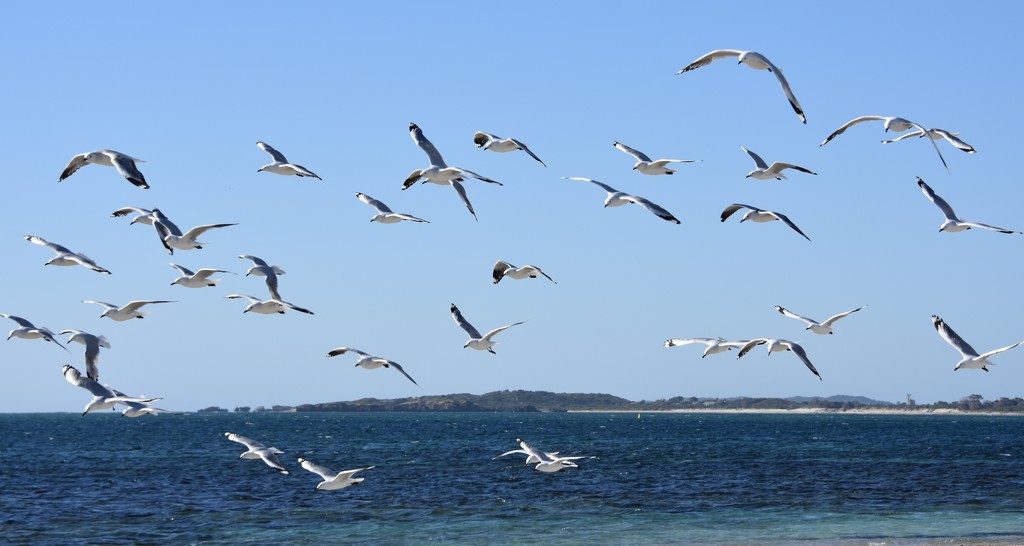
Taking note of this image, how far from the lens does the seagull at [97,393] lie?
66.8 ft

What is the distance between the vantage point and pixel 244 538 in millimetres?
32656

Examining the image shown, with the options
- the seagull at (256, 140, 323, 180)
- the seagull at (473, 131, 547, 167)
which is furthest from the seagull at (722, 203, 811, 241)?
the seagull at (256, 140, 323, 180)

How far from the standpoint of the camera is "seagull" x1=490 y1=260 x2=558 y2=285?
2398 cm

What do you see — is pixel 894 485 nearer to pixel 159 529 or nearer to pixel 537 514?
pixel 537 514

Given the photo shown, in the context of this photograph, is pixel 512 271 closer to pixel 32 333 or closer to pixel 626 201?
pixel 626 201

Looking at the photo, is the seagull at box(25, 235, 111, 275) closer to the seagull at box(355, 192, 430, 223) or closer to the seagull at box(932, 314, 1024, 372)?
the seagull at box(355, 192, 430, 223)

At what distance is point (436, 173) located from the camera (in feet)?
74.8

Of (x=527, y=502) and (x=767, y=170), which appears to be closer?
(x=767, y=170)

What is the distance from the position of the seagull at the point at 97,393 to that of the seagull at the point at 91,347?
0.15 metres

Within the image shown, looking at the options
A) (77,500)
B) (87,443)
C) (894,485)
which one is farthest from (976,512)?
(87,443)

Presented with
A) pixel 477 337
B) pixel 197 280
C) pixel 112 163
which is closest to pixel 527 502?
pixel 477 337

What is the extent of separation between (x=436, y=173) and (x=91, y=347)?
7022 mm

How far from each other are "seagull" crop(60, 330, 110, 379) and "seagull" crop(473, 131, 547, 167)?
7.87 m

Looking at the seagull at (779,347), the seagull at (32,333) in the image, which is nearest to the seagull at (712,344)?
the seagull at (779,347)
